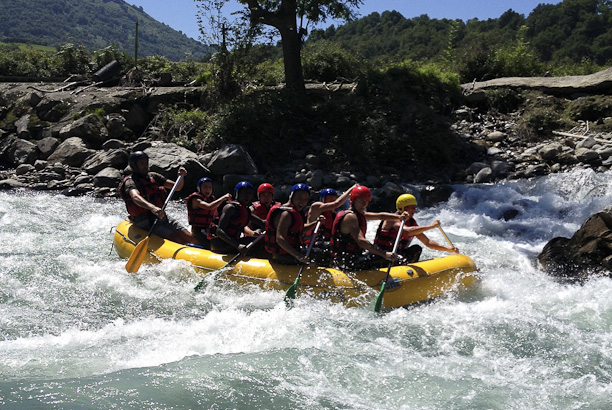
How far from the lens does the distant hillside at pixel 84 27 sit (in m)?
142

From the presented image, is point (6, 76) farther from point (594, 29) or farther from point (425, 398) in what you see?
point (594, 29)

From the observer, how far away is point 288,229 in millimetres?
5977

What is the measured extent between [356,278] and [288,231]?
2.81 ft

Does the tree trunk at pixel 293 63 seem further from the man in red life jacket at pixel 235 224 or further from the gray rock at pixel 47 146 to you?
the man in red life jacket at pixel 235 224

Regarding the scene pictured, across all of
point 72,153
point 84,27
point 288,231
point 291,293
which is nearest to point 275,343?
point 291,293

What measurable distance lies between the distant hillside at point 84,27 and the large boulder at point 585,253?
13161cm

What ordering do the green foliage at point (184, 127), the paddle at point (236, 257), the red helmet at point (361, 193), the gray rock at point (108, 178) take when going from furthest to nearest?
the green foliage at point (184, 127) → the gray rock at point (108, 178) → the paddle at point (236, 257) → the red helmet at point (361, 193)

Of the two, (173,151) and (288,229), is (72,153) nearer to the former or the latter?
(173,151)

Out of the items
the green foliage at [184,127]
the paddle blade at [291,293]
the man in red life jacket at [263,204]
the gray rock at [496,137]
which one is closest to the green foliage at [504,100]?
the gray rock at [496,137]

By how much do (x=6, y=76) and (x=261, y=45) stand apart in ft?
29.3

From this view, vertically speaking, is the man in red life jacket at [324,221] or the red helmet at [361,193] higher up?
the red helmet at [361,193]

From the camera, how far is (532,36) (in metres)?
41.0

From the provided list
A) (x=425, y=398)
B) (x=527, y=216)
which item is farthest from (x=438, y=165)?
(x=425, y=398)

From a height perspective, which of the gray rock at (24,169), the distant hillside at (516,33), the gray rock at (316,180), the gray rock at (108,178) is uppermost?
the distant hillside at (516,33)
